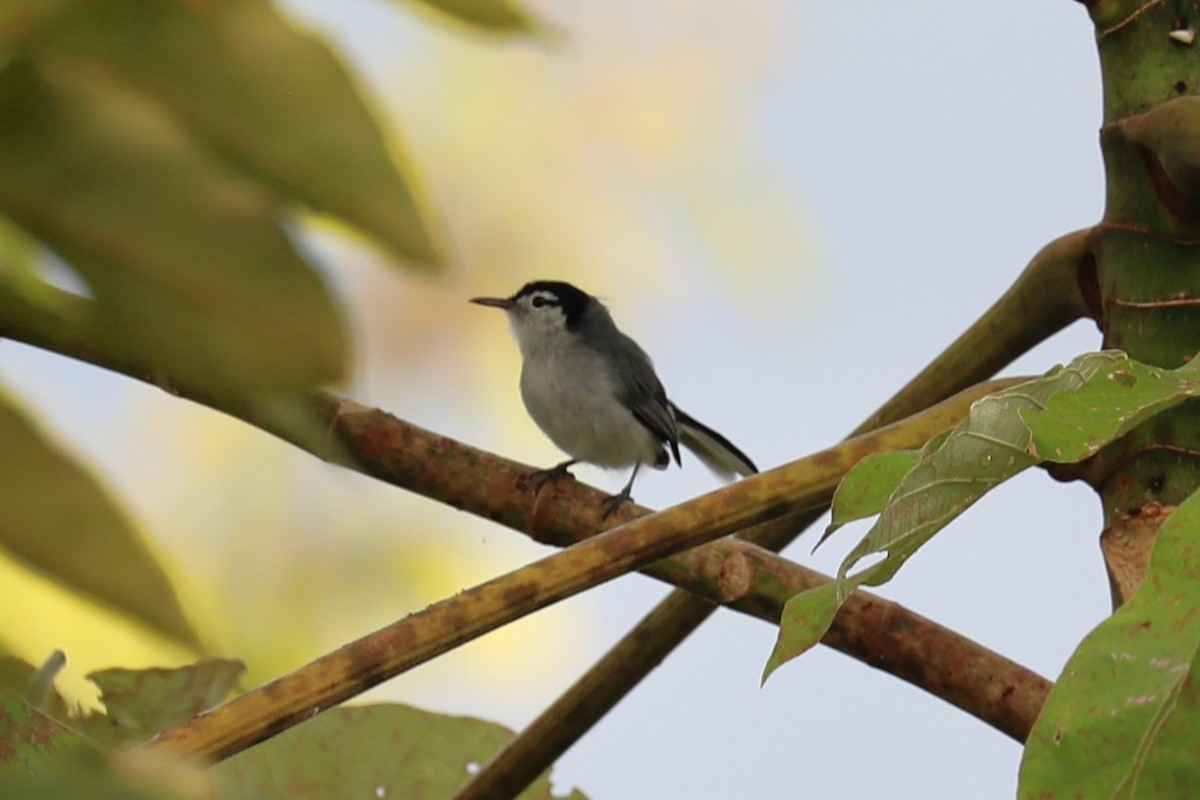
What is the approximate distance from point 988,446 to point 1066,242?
777 mm

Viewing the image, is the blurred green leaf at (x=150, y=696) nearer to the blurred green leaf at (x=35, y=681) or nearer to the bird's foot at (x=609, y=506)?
the blurred green leaf at (x=35, y=681)

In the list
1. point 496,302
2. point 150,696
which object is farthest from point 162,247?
point 496,302

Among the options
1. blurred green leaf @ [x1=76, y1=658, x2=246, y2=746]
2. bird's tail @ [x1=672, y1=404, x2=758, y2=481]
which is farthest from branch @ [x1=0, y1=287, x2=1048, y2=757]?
bird's tail @ [x1=672, y1=404, x2=758, y2=481]

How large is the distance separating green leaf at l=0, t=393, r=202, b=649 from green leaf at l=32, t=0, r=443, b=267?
0.37ft

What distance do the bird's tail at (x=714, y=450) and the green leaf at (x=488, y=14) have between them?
2.95 meters

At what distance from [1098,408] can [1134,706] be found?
20 cm

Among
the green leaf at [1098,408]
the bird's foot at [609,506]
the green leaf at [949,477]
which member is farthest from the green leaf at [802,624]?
the bird's foot at [609,506]

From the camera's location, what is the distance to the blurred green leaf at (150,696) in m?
1.48

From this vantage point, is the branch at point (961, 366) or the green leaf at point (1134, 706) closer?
the green leaf at point (1134, 706)

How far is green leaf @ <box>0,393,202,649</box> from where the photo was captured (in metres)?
0.49

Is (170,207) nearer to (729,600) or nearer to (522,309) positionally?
(729,600)

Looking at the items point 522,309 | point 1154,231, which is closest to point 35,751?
point 1154,231

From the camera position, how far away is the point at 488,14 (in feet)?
1.59

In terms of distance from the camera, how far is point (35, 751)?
55 centimetres
